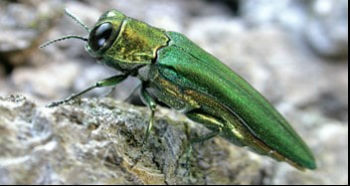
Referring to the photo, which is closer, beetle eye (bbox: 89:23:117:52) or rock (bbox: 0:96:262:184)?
rock (bbox: 0:96:262:184)

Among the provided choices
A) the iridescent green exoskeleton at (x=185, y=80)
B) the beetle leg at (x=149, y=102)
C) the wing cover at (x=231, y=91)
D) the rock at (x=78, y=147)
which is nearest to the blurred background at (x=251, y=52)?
the wing cover at (x=231, y=91)

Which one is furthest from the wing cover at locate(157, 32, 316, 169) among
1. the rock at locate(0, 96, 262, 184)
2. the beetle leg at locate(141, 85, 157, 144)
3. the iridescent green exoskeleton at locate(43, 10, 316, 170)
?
the rock at locate(0, 96, 262, 184)

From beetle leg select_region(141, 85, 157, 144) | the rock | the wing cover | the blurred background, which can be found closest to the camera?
the rock

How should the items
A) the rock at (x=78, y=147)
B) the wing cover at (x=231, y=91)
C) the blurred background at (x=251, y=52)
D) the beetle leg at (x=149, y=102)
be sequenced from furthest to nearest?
the blurred background at (x=251, y=52) < the wing cover at (x=231, y=91) < the beetle leg at (x=149, y=102) < the rock at (x=78, y=147)

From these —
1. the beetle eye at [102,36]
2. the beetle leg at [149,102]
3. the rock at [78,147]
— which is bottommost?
the rock at [78,147]

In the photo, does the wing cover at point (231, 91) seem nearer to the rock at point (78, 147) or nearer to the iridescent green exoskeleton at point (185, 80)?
the iridescent green exoskeleton at point (185, 80)

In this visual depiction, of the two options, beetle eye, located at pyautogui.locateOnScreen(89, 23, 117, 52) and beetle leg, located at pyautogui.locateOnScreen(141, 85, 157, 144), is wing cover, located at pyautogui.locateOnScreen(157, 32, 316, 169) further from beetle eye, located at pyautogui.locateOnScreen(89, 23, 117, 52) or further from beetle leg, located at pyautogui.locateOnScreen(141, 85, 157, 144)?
beetle eye, located at pyautogui.locateOnScreen(89, 23, 117, 52)

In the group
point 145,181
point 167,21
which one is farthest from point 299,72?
point 145,181
